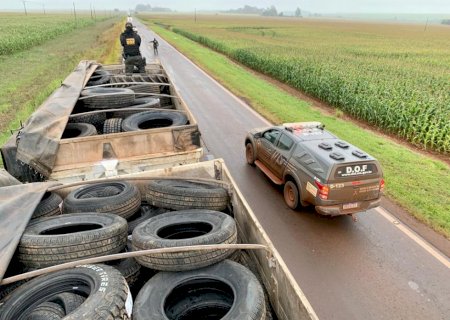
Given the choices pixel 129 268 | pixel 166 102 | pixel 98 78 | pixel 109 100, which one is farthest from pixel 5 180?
pixel 98 78

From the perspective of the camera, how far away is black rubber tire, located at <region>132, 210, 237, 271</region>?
142 inches

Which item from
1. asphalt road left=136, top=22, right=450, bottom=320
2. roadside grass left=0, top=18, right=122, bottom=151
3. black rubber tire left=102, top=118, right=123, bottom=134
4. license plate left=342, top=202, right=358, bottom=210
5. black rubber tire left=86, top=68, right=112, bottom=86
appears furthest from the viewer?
roadside grass left=0, top=18, right=122, bottom=151

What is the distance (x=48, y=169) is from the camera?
5992 millimetres

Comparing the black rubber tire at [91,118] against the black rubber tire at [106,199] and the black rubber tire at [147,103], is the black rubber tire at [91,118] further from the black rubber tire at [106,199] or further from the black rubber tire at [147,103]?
the black rubber tire at [106,199]

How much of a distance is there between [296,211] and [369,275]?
92.4 inches

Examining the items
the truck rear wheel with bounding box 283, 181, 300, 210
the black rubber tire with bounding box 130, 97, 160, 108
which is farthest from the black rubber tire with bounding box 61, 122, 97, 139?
the truck rear wheel with bounding box 283, 181, 300, 210

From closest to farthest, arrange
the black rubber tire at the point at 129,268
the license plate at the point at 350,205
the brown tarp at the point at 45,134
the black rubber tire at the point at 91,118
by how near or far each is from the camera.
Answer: the black rubber tire at the point at 129,268 → the brown tarp at the point at 45,134 → the license plate at the point at 350,205 → the black rubber tire at the point at 91,118

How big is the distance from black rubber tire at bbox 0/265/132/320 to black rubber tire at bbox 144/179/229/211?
5.58ft

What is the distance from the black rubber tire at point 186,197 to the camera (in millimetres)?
5027

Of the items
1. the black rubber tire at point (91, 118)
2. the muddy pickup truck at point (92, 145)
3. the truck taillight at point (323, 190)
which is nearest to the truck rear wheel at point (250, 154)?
the muddy pickup truck at point (92, 145)

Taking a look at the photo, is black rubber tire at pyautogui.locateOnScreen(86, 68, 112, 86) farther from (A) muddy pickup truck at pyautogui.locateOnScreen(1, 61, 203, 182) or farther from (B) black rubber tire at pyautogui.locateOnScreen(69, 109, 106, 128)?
(B) black rubber tire at pyautogui.locateOnScreen(69, 109, 106, 128)

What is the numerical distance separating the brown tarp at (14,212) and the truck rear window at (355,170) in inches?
206

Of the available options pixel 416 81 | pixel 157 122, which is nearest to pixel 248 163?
pixel 157 122

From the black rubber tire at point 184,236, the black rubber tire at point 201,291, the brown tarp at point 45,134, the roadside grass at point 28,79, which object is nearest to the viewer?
the black rubber tire at point 201,291
